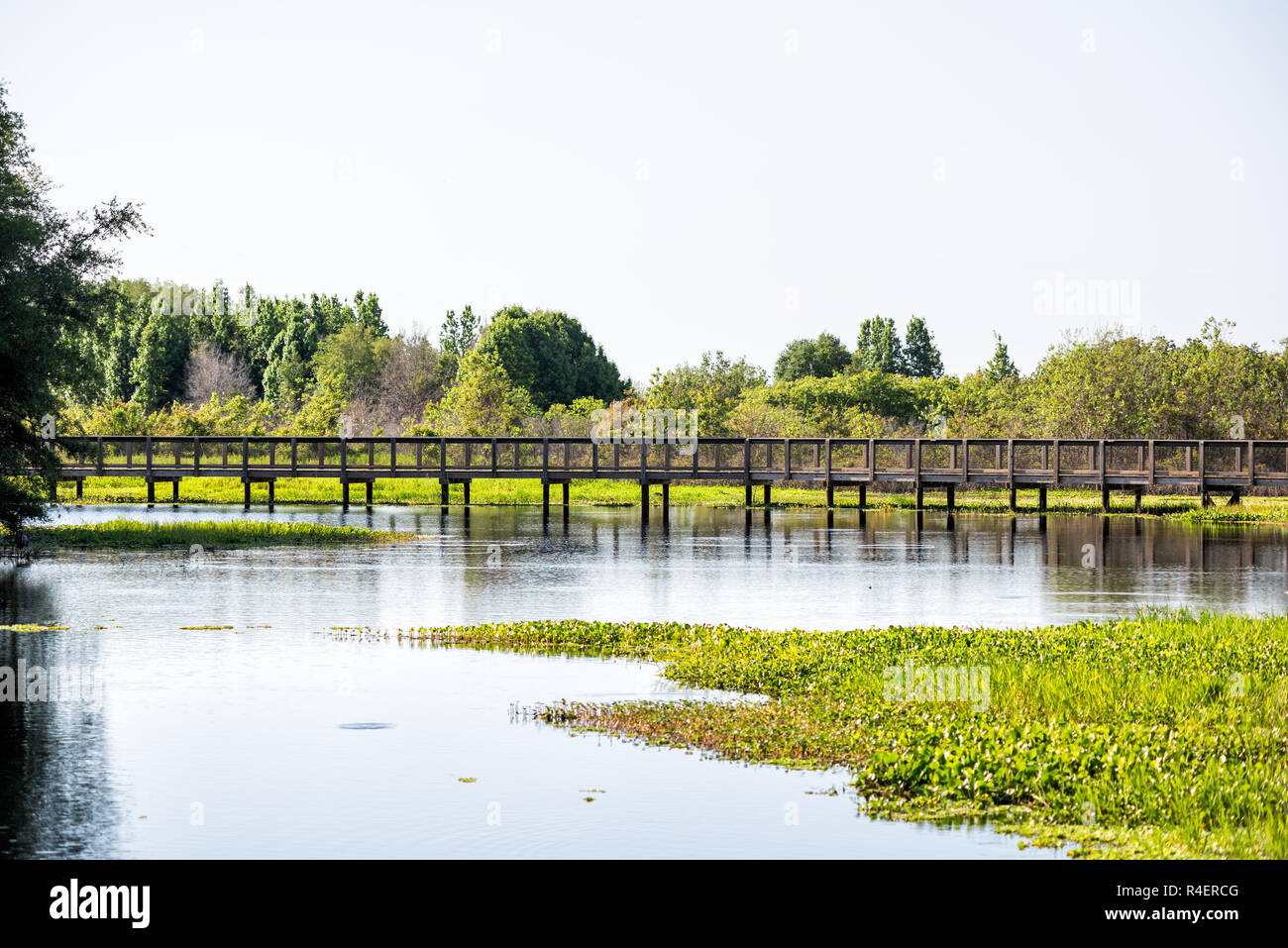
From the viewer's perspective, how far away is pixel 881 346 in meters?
144

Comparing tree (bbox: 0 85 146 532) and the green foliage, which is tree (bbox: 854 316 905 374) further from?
tree (bbox: 0 85 146 532)

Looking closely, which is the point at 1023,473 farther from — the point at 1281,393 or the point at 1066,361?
the point at 1281,393

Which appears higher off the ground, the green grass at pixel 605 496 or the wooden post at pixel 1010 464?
the wooden post at pixel 1010 464

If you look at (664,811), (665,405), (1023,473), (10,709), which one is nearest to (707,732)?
(664,811)

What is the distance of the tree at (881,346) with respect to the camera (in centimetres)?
14262

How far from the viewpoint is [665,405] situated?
93000 mm

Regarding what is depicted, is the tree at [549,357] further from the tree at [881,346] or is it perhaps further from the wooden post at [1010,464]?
the wooden post at [1010,464]

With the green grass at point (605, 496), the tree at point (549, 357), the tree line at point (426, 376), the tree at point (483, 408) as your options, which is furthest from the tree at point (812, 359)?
the green grass at point (605, 496)

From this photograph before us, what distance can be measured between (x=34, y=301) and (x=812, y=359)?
108465 millimetres

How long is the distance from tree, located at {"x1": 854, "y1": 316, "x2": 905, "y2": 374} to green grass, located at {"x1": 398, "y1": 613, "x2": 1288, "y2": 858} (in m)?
121

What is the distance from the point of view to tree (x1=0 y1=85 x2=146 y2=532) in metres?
33.2

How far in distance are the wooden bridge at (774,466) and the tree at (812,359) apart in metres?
72.9

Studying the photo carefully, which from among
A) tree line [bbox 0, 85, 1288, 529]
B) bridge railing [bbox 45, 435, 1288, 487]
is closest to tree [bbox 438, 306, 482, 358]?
tree line [bbox 0, 85, 1288, 529]
